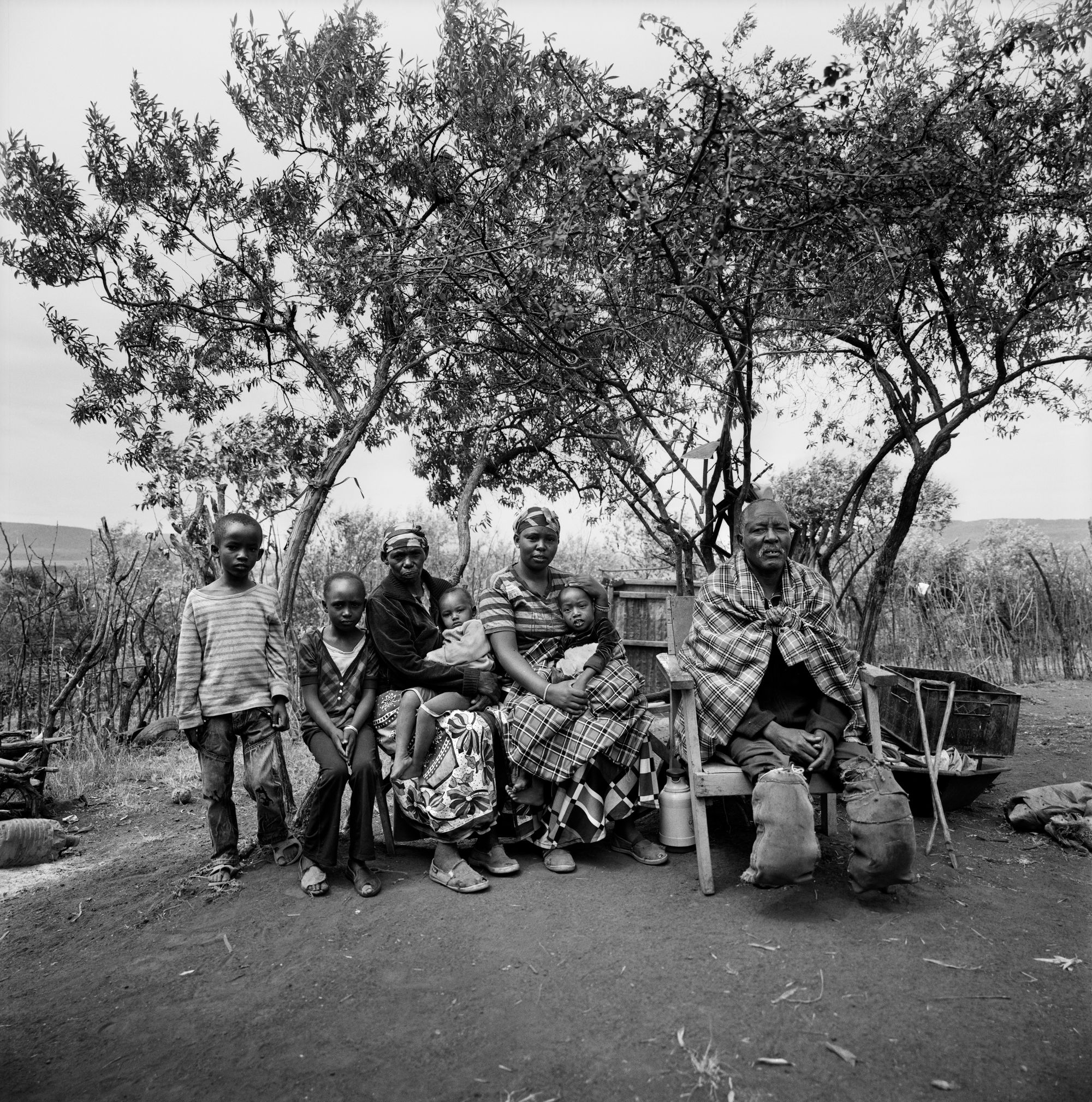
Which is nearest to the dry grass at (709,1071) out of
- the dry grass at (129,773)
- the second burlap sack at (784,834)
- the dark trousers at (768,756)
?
the second burlap sack at (784,834)

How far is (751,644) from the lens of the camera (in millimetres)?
3734

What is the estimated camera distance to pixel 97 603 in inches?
296

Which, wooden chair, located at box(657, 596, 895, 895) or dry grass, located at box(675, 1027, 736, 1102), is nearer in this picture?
dry grass, located at box(675, 1027, 736, 1102)

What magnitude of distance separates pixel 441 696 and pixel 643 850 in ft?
4.03

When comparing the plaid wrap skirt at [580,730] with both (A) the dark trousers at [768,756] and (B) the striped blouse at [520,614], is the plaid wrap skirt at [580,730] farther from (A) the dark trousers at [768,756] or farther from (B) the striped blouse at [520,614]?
(A) the dark trousers at [768,756]

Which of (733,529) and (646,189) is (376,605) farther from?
(733,529)

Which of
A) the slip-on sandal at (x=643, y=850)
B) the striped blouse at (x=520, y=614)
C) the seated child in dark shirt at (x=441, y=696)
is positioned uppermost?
the striped blouse at (x=520, y=614)

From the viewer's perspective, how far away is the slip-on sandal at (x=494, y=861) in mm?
3641

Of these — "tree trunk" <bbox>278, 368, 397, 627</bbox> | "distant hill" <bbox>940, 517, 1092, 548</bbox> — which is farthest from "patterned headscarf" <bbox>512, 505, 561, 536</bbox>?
"distant hill" <bbox>940, 517, 1092, 548</bbox>

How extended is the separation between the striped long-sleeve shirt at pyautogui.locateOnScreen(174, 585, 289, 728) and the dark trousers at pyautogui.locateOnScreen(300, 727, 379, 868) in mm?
492

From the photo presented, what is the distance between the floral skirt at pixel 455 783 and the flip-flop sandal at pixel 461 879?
0.14 meters

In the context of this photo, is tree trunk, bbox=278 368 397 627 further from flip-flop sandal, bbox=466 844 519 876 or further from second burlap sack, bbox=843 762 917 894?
second burlap sack, bbox=843 762 917 894

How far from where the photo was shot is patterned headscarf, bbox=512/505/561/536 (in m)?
4.08

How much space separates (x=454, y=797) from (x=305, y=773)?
2652mm
